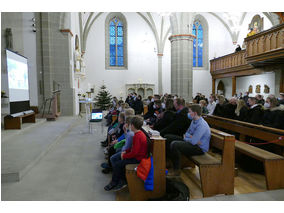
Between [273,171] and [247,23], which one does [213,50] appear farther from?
[273,171]

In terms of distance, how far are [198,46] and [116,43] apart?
24.5ft

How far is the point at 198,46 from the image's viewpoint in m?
20.3

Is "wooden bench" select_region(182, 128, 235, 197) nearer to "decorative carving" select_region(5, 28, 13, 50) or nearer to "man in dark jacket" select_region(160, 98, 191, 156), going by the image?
"man in dark jacket" select_region(160, 98, 191, 156)

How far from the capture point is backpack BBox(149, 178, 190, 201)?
283cm

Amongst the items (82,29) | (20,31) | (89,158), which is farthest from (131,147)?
(82,29)

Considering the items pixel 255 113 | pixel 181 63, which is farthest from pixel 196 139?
pixel 181 63

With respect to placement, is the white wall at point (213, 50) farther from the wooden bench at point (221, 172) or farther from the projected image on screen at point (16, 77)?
the wooden bench at point (221, 172)

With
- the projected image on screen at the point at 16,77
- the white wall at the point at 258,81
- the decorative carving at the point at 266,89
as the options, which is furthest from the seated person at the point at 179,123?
the decorative carving at the point at 266,89

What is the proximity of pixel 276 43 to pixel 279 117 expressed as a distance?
6278mm

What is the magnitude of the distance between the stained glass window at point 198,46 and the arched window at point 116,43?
6.34 meters

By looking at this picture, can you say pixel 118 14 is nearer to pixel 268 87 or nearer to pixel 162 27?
pixel 162 27

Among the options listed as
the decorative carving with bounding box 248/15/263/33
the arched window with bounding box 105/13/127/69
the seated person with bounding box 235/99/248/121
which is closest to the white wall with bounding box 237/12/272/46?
the decorative carving with bounding box 248/15/263/33

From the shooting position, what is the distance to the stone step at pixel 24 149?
3756 mm

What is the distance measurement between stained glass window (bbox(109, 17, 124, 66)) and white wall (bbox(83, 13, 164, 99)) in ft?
2.30
